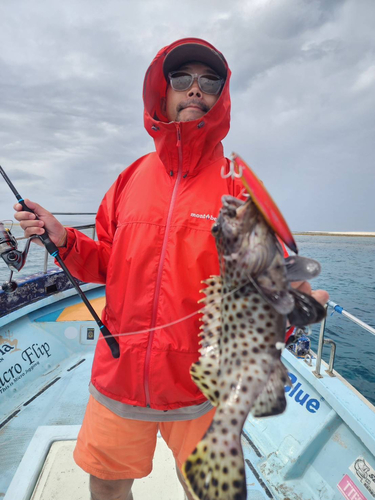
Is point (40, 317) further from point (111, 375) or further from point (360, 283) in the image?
point (360, 283)

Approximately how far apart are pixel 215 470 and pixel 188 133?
2.26 metres

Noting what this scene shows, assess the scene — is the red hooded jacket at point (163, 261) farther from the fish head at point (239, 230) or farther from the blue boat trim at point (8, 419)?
the blue boat trim at point (8, 419)

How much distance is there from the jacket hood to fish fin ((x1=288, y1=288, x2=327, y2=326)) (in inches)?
61.5

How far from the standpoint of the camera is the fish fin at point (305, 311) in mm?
1385

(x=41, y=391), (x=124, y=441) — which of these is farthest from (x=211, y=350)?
(x=41, y=391)

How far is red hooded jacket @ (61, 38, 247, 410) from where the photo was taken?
233 centimetres

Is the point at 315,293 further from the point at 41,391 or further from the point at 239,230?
the point at 41,391

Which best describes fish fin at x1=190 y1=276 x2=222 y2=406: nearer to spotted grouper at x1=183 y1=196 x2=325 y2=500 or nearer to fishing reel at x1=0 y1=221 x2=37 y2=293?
spotted grouper at x1=183 y1=196 x2=325 y2=500

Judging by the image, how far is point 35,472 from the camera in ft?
11.1

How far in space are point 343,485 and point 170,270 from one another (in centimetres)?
335

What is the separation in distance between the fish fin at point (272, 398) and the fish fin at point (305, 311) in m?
0.28

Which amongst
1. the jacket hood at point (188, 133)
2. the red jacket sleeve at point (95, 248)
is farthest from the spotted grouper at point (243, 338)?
the red jacket sleeve at point (95, 248)

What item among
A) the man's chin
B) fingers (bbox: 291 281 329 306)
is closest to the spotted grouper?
fingers (bbox: 291 281 329 306)

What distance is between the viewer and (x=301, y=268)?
1.44m
